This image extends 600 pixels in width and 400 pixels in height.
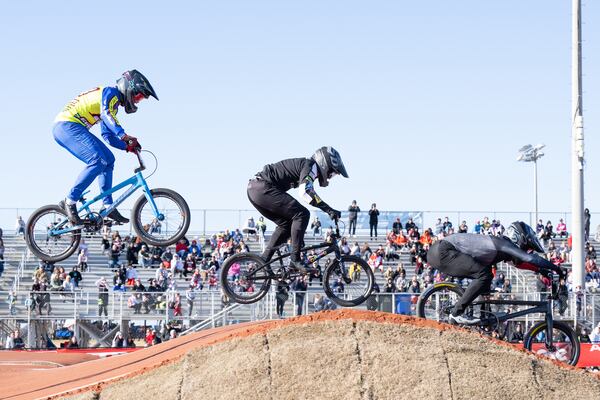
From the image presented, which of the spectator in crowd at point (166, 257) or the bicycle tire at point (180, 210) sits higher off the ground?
the bicycle tire at point (180, 210)

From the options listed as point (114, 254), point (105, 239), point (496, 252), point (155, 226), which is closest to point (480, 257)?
point (496, 252)

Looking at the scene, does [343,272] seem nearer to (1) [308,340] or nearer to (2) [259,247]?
(1) [308,340]

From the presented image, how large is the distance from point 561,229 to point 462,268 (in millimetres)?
27666

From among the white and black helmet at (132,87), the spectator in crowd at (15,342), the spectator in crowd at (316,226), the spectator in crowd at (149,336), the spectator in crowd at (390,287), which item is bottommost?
the spectator in crowd at (15,342)

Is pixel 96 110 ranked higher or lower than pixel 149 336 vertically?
higher

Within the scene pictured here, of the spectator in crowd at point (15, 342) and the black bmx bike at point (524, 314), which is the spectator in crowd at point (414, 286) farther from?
the black bmx bike at point (524, 314)

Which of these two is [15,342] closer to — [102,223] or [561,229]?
[102,223]

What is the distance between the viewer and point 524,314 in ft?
49.3

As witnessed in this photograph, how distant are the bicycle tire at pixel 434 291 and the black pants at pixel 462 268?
175 mm

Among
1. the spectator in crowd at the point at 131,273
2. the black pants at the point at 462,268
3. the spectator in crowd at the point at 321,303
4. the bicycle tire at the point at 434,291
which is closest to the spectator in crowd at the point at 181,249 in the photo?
the spectator in crowd at the point at 131,273

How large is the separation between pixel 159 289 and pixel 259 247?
7.15m

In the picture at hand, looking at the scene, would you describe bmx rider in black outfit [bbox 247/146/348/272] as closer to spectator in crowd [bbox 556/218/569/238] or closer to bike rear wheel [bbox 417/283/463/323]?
bike rear wheel [bbox 417/283/463/323]

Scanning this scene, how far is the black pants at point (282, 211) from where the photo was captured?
593 inches

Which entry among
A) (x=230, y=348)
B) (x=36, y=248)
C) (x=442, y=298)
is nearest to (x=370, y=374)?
(x=230, y=348)
